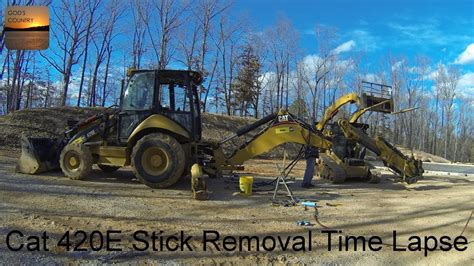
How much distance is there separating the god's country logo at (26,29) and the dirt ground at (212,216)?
1088cm

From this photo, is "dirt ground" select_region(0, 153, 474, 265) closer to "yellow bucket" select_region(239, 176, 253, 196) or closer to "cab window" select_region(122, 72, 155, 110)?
"yellow bucket" select_region(239, 176, 253, 196)

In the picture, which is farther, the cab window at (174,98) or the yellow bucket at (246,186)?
the cab window at (174,98)

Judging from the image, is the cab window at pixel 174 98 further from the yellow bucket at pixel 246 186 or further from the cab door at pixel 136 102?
the yellow bucket at pixel 246 186

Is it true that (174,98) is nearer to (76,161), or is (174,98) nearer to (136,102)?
(136,102)

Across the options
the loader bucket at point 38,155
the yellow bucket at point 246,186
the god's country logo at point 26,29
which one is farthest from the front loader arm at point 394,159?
the god's country logo at point 26,29

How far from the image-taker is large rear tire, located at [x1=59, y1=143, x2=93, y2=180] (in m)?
9.38

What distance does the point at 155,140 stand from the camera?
8695 mm

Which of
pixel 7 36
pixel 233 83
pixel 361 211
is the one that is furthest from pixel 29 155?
pixel 233 83

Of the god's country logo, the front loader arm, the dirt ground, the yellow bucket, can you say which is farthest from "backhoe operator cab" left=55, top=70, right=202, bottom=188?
the god's country logo

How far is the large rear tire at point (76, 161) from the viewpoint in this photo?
9.38m

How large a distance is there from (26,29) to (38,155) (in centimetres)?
1270

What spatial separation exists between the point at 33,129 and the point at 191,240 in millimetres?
17414

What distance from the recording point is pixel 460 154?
7425cm

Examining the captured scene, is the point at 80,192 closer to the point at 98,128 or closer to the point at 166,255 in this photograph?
the point at 98,128
